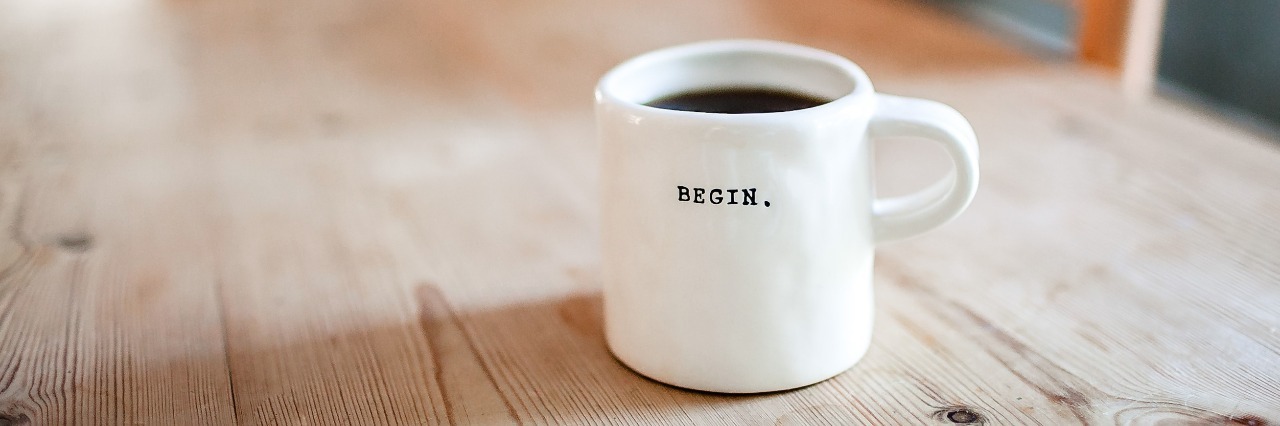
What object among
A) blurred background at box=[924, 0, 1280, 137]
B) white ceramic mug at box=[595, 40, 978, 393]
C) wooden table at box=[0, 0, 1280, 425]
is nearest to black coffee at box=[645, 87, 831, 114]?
white ceramic mug at box=[595, 40, 978, 393]

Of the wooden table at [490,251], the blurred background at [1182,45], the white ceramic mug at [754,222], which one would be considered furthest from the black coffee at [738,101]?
the blurred background at [1182,45]

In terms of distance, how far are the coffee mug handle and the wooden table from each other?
7 cm

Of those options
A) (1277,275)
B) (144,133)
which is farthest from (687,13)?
(1277,275)

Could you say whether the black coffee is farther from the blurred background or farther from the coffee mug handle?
the blurred background

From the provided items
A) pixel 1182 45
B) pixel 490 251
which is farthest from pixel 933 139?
pixel 1182 45

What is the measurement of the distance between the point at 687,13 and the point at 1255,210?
0.65m

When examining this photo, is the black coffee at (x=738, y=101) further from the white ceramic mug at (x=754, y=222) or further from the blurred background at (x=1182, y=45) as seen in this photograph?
the blurred background at (x=1182, y=45)

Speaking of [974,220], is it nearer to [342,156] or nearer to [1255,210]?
[1255,210]

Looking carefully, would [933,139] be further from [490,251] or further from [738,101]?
[490,251]

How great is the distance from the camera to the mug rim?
0.39m

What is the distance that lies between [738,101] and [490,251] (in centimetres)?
19

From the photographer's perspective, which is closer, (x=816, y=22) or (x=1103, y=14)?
(x=1103, y=14)

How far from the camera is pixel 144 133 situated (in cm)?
79

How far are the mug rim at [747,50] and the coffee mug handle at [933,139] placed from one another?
1cm
